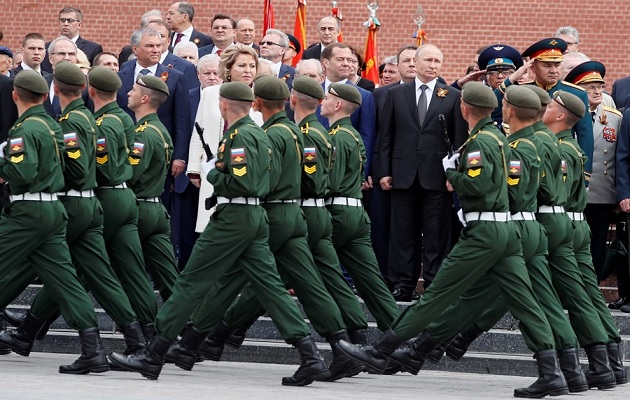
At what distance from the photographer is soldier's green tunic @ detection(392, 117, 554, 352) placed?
9.86m

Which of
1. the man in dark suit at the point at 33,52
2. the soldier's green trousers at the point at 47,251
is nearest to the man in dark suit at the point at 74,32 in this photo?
the man in dark suit at the point at 33,52

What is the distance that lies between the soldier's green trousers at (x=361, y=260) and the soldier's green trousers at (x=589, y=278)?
1.40 meters

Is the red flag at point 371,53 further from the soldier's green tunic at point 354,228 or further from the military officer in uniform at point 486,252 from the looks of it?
the military officer in uniform at point 486,252

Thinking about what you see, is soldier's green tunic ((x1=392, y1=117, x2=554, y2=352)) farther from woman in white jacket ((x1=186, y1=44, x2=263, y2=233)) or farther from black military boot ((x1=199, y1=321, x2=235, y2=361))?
woman in white jacket ((x1=186, y1=44, x2=263, y2=233))

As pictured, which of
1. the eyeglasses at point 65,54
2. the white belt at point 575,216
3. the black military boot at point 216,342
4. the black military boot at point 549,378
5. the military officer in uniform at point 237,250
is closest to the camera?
the black military boot at point 549,378

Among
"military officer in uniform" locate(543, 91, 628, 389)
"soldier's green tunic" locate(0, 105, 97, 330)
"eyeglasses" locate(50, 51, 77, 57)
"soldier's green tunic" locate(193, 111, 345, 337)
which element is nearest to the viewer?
"soldier's green tunic" locate(0, 105, 97, 330)

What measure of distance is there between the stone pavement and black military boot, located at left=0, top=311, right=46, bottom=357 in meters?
0.11

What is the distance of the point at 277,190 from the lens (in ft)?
34.1

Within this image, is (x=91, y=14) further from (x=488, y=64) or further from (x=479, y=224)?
(x=479, y=224)

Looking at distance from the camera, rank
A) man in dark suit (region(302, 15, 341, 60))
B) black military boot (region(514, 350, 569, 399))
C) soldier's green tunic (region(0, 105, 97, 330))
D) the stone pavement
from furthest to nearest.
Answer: man in dark suit (region(302, 15, 341, 60)) < soldier's green tunic (region(0, 105, 97, 330)) < black military boot (region(514, 350, 569, 399)) < the stone pavement

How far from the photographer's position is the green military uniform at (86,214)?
10.5 meters

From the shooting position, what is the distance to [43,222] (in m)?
10.3

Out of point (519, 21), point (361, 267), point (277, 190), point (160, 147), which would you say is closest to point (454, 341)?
point (361, 267)

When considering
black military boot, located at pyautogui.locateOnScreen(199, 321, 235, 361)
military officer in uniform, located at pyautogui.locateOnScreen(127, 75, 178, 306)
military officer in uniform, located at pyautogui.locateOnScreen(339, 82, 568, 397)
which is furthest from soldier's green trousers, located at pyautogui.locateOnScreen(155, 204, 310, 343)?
military officer in uniform, located at pyautogui.locateOnScreen(127, 75, 178, 306)
